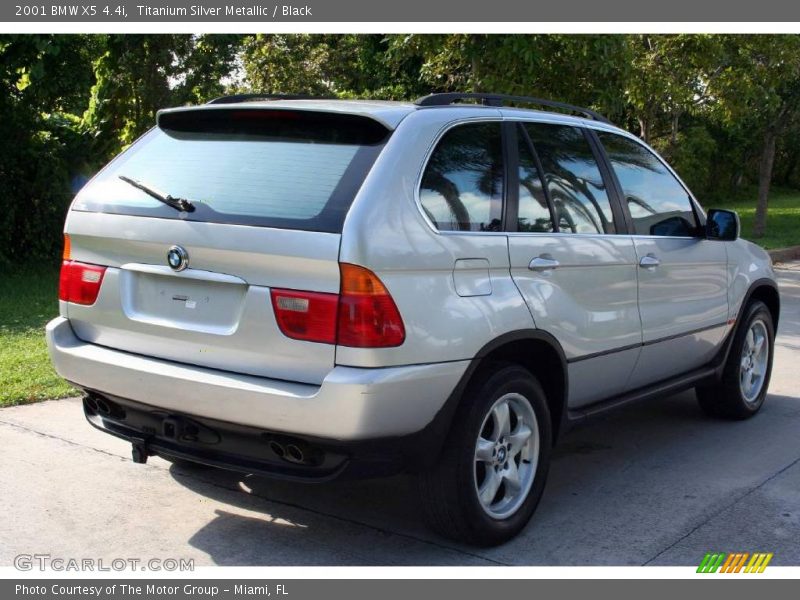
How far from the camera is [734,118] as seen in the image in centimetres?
1505

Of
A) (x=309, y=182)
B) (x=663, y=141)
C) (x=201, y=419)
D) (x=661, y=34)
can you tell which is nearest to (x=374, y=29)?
(x=309, y=182)

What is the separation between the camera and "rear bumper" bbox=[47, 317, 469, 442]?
344cm

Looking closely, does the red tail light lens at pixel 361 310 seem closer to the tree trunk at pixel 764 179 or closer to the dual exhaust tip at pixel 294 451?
the dual exhaust tip at pixel 294 451

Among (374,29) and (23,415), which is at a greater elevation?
(374,29)

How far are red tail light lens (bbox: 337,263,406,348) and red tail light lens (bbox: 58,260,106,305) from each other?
1.24 meters

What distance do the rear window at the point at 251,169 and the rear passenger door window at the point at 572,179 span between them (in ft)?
3.57

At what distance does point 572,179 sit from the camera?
186 inches

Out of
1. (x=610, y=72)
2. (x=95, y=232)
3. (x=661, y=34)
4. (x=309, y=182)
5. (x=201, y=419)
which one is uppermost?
(x=661, y=34)

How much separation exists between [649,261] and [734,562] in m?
1.65

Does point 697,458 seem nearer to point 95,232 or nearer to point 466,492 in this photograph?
point 466,492

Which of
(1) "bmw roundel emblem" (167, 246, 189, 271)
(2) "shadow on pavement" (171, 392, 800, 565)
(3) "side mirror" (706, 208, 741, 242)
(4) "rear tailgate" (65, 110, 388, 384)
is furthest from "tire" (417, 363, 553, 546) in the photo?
(3) "side mirror" (706, 208, 741, 242)

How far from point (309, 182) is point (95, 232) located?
1042 millimetres

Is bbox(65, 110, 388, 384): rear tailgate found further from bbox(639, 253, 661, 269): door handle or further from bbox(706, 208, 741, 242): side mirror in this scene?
bbox(706, 208, 741, 242): side mirror

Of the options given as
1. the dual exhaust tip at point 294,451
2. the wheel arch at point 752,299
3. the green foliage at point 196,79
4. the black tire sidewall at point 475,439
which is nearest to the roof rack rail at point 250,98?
the black tire sidewall at point 475,439
